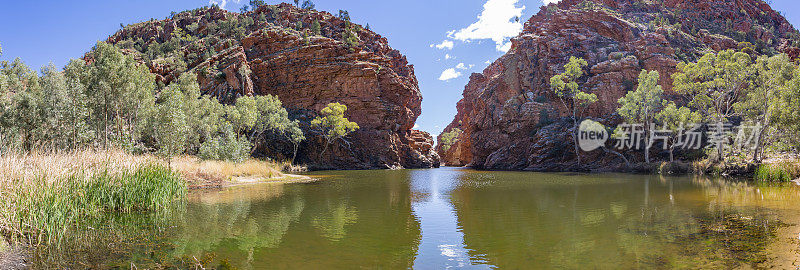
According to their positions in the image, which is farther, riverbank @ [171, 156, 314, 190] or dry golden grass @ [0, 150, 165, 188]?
riverbank @ [171, 156, 314, 190]

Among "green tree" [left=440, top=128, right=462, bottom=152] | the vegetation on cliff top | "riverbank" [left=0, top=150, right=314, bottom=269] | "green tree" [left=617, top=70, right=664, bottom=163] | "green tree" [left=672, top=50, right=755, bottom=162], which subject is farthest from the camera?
"green tree" [left=440, top=128, right=462, bottom=152]

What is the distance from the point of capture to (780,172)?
1107 inches

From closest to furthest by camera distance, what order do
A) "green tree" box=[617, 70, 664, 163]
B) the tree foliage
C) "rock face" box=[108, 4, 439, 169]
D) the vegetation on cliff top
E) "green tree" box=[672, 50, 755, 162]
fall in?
the tree foliage, the vegetation on cliff top, "green tree" box=[672, 50, 755, 162], "green tree" box=[617, 70, 664, 163], "rock face" box=[108, 4, 439, 169]

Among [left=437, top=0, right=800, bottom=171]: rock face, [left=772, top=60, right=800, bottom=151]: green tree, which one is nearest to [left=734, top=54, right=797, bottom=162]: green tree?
[left=772, top=60, right=800, bottom=151]: green tree

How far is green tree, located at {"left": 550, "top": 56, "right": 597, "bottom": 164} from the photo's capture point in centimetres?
5942

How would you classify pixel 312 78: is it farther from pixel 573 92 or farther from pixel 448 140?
pixel 448 140

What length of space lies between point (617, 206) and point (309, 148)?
60.2m

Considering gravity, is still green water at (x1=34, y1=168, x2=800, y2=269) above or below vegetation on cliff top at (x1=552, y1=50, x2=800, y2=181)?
below

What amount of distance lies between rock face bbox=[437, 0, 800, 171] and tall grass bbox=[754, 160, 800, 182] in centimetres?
2548

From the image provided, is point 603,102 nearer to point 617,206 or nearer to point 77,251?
point 617,206

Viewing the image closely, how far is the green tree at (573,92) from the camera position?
59.4 meters

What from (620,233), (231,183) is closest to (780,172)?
(620,233)

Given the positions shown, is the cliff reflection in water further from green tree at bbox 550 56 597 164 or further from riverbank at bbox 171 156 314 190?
green tree at bbox 550 56 597 164

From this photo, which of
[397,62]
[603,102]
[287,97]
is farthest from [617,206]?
[397,62]
